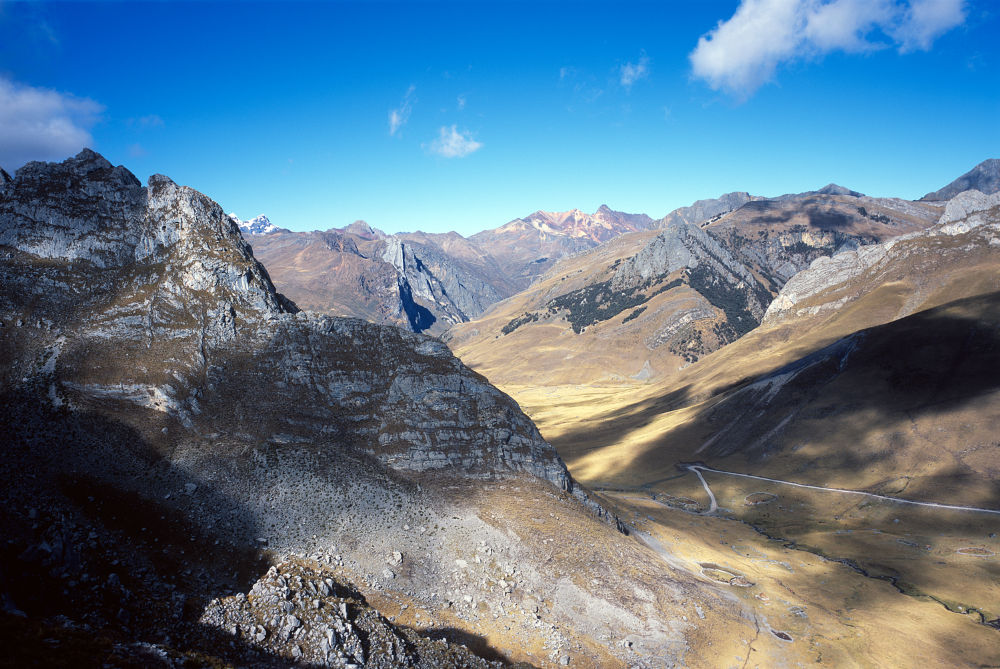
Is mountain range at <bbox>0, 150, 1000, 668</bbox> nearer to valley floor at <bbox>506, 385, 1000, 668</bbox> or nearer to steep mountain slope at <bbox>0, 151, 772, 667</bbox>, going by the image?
steep mountain slope at <bbox>0, 151, 772, 667</bbox>

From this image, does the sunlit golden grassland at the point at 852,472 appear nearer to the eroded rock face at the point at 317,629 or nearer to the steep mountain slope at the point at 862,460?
the steep mountain slope at the point at 862,460

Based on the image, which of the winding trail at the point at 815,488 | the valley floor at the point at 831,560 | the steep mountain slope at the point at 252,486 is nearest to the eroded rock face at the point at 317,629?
the steep mountain slope at the point at 252,486

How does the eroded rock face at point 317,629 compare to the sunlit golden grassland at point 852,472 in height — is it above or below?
above

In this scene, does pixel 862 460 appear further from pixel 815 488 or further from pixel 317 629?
pixel 317 629

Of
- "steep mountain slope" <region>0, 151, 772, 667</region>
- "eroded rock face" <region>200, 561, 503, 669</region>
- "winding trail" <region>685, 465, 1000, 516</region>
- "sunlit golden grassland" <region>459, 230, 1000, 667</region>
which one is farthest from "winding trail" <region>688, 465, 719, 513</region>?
"eroded rock face" <region>200, 561, 503, 669</region>

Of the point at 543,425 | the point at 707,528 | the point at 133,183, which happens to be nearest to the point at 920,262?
the point at 543,425

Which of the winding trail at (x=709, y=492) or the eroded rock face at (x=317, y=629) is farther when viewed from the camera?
the winding trail at (x=709, y=492)
